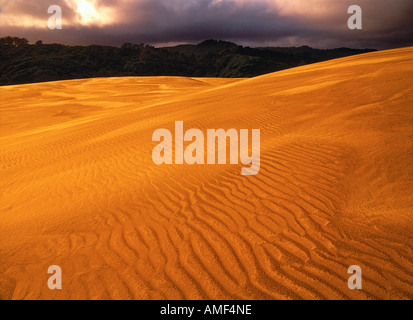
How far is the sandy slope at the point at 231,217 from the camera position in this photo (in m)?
2.95

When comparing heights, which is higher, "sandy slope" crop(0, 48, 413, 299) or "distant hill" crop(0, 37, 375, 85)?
"distant hill" crop(0, 37, 375, 85)

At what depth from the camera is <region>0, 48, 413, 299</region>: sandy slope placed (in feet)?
9.69

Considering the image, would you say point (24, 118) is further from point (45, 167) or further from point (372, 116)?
point (372, 116)

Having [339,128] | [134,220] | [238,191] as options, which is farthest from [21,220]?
[339,128]

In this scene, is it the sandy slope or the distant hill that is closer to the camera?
the sandy slope

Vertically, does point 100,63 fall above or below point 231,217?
above

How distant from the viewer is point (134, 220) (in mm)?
4238

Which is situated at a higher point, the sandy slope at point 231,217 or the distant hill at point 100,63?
the distant hill at point 100,63

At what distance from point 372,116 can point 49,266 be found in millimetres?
7596

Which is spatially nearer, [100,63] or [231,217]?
[231,217]

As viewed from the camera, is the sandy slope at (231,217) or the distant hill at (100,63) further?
the distant hill at (100,63)

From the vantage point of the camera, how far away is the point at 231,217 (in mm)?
4039
